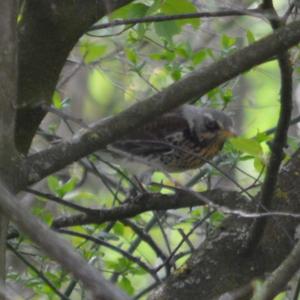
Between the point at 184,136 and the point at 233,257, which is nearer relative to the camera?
the point at 233,257

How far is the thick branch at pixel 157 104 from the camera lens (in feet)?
7.27

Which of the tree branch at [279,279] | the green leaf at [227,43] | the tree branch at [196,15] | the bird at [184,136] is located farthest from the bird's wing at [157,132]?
the tree branch at [279,279]

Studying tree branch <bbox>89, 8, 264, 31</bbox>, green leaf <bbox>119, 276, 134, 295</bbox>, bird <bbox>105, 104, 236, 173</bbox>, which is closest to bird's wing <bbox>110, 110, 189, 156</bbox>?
bird <bbox>105, 104, 236, 173</bbox>

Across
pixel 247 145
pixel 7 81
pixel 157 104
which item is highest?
pixel 7 81

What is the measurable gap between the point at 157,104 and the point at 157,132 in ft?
6.85

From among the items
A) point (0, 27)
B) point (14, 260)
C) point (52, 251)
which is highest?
point (0, 27)

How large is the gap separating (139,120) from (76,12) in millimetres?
491

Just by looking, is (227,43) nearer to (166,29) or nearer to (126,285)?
(166,29)

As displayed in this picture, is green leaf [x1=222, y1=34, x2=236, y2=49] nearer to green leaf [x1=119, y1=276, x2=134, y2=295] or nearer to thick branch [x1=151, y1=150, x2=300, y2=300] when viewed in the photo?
thick branch [x1=151, y1=150, x2=300, y2=300]

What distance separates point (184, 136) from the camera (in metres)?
4.45

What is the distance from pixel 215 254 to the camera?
310cm

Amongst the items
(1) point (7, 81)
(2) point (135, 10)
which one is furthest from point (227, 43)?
(1) point (7, 81)

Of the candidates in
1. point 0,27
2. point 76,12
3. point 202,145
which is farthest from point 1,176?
point 202,145

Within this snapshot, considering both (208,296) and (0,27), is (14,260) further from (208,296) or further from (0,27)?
(0,27)
